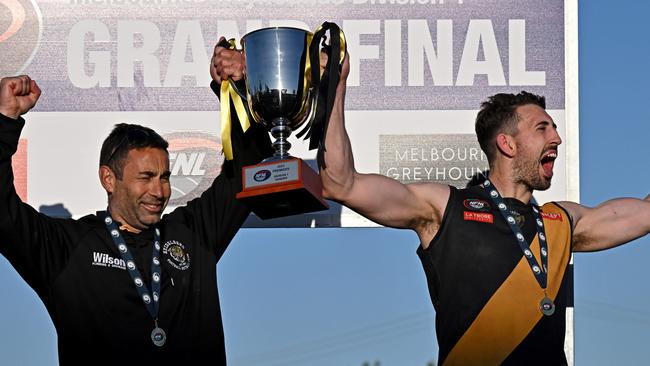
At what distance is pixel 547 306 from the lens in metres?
5.56

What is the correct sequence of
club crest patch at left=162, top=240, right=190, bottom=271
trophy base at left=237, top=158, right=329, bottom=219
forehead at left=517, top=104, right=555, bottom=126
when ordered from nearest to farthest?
1. trophy base at left=237, top=158, right=329, bottom=219
2. club crest patch at left=162, top=240, right=190, bottom=271
3. forehead at left=517, top=104, right=555, bottom=126

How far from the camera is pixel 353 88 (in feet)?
23.7

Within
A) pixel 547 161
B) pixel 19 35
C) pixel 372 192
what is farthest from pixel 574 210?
pixel 19 35

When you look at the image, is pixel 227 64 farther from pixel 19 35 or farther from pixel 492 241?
pixel 19 35

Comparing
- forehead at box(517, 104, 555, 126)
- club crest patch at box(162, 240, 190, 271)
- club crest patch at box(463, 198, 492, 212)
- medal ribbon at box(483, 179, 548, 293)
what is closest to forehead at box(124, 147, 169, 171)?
club crest patch at box(162, 240, 190, 271)

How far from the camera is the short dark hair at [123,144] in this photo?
559 centimetres

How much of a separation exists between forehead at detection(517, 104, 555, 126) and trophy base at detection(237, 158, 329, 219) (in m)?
1.20

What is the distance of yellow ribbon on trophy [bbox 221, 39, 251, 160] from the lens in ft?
18.2

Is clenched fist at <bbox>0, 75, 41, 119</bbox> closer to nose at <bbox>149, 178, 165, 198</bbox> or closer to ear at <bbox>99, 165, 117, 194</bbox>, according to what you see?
ear at <bbox>99, 165, 117, 194</bbox>

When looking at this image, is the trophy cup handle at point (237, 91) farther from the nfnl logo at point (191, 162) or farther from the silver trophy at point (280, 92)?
the nfnl logo at point (191, 162)

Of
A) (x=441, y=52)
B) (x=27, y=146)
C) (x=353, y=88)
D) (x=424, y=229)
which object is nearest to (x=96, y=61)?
(x=27, y=146)

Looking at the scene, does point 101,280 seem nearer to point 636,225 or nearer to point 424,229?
point 424,229

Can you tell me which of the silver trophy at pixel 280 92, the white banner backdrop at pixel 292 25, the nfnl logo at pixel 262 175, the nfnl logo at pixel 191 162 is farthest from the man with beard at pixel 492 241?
the nfnl logo at pixel 191 162

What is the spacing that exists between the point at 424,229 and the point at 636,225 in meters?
1.11
